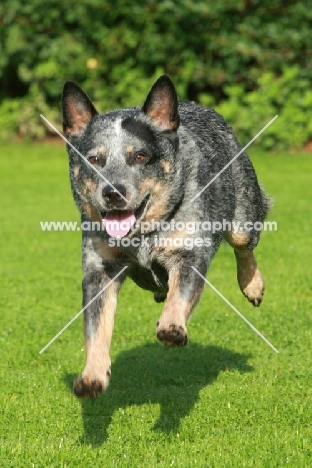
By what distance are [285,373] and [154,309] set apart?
7.27 ft

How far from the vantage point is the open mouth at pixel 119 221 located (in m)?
5.05

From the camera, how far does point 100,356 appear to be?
16.1 ft

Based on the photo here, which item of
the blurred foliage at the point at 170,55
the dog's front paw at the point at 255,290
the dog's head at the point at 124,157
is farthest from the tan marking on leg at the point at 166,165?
the blurred foliage at the point at 170,55

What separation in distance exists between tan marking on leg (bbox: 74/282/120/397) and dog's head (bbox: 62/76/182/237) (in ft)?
1.51

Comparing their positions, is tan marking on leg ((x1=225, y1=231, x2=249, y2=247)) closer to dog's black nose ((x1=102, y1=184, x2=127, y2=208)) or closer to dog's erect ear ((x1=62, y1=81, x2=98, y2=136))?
dog's erect ear ((x1=62, y1=81, x2=98, y2=136))

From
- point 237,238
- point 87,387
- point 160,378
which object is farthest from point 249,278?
point 87,387

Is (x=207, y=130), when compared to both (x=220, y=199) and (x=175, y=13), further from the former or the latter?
(x=175, y=13)

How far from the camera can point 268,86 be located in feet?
64.4

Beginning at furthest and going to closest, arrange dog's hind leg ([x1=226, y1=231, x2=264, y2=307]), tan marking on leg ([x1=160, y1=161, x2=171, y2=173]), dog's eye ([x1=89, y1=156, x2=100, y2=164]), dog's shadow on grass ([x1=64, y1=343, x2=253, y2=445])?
dog's hind leg ([x1=226, y1=231, x2=264, y2=307]) → dog's shadow on grass ([x1=64, y1=343, x2=253, y2=445]) → tan marking on leg ([x1=160, y1=161, x2=171, y2=173]) → dog's eye ([x1=89, y1=156, x2=100, y2=164])

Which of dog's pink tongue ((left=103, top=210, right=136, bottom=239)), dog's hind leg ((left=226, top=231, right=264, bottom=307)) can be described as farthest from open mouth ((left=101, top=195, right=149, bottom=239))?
dog's hind leg ((left=226, top=231, right=264, bottom=307))

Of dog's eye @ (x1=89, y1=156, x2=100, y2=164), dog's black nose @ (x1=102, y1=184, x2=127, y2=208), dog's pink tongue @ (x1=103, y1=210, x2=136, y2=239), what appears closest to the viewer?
dog's black nose @ (x1=102, y1=184, x2=127, y2=208)

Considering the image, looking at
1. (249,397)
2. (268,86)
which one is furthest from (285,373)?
(268,86)

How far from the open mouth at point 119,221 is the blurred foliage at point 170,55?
14.6 meters

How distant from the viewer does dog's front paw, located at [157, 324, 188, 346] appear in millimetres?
4633
